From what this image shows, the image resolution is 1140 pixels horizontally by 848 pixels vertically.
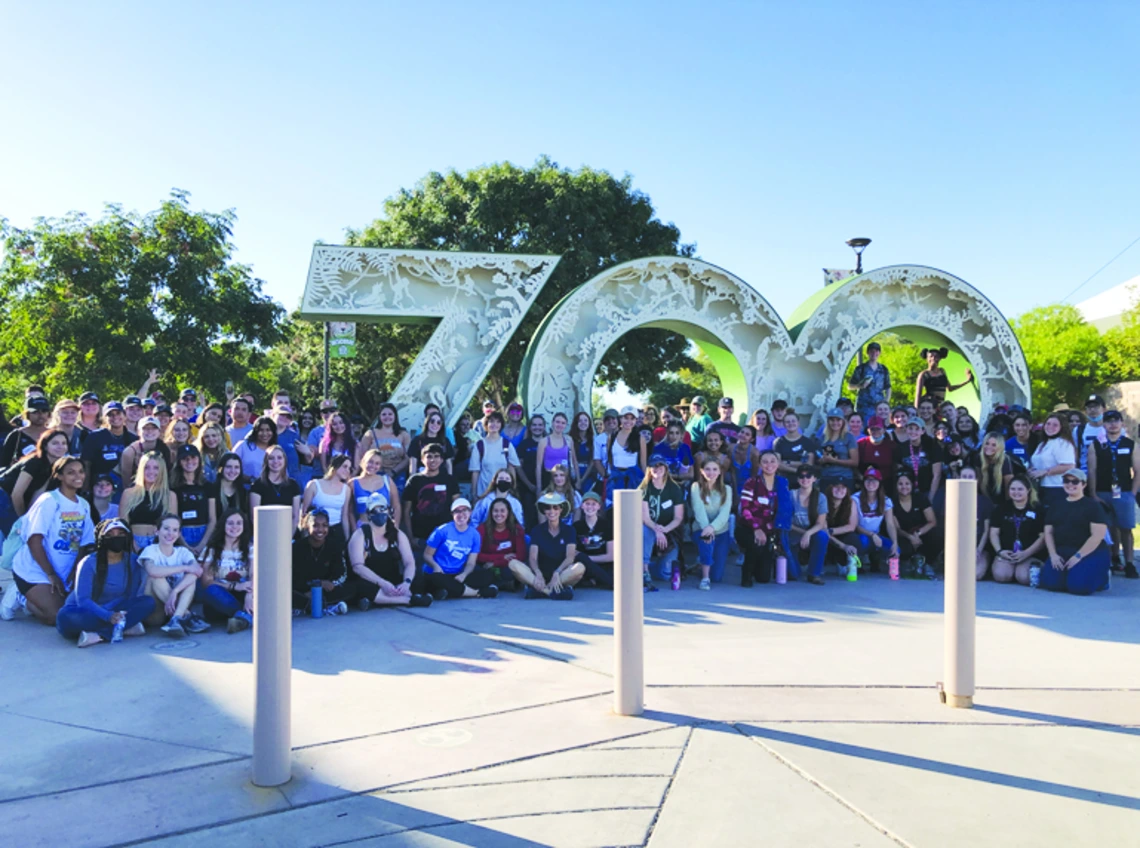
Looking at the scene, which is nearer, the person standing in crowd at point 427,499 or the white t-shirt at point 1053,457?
the person standing in crowd at point 427,499

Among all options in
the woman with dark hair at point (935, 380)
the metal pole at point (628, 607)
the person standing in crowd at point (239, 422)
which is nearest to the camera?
the metal pole at point (628, 607)

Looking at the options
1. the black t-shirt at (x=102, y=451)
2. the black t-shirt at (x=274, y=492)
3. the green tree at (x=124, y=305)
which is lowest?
the black t-shirt at (x=274, y=492)

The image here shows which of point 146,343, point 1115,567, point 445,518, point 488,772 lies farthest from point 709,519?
point 146,343

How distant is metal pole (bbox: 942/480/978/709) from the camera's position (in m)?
4.40

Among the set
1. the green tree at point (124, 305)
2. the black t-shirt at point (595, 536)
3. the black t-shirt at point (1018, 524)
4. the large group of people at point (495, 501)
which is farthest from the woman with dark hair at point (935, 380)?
the green tree at point (124, 305)

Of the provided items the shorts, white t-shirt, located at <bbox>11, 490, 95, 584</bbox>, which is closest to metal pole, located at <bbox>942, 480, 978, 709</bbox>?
the shorts

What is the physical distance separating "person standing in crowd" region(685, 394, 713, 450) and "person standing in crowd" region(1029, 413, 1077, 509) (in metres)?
3.63

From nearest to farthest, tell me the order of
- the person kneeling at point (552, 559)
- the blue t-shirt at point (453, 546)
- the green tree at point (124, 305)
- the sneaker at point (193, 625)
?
1. the sneaker at point (193, 625)
2. the person kneeling at point (552, 559)
3. the blue t-shirt at point (453, 546)
4. the green tree at point (124, 305)

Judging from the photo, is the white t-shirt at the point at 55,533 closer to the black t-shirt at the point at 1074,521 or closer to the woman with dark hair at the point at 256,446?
the woman with dark hair at the point at 256,446

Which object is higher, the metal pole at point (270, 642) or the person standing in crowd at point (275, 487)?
Answer: the person standing in crowd at point (275, 487)

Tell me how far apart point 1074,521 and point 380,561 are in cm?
648

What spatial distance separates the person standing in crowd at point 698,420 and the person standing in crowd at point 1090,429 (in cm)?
410

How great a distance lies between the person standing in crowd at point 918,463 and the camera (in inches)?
363

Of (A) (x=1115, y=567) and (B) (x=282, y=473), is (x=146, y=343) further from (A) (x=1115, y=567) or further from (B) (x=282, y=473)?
(A) (x=1115, y=567)
